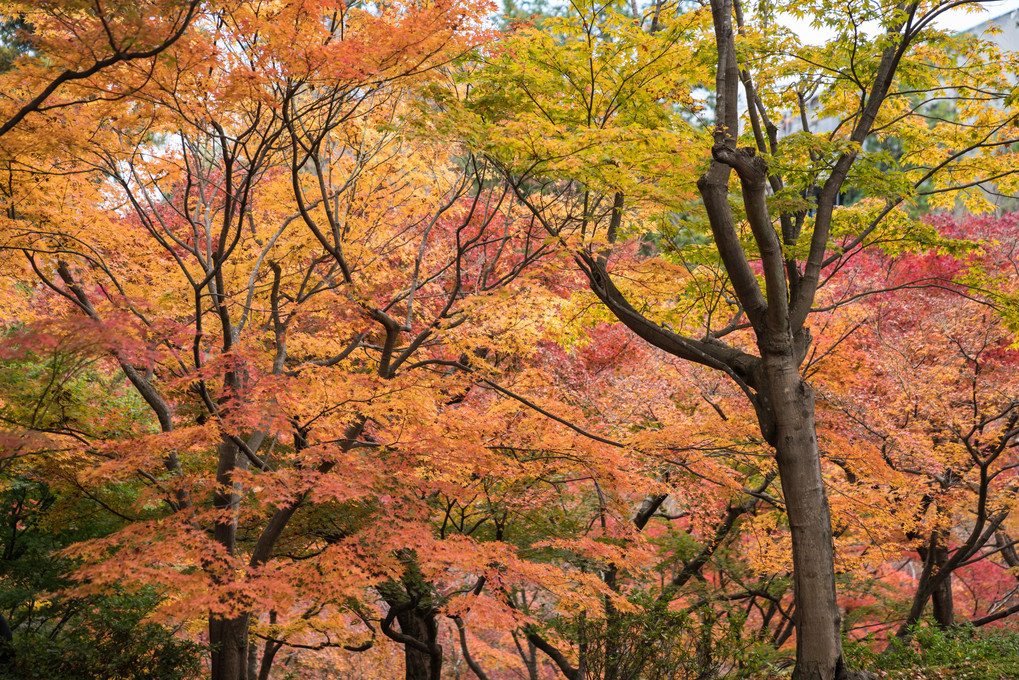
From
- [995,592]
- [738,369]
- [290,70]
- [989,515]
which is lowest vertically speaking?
[995,592]

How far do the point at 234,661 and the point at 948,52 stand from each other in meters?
9.35

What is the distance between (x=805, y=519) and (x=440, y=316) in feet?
11.7

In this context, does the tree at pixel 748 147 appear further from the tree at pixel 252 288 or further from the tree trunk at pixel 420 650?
the tree trunk at pixel 420 650

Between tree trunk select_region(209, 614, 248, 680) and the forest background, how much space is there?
3 centimetres

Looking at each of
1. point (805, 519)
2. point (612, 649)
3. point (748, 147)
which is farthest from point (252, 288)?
point (805, 519)

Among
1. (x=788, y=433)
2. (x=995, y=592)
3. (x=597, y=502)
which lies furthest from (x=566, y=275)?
(x=995, y=592)

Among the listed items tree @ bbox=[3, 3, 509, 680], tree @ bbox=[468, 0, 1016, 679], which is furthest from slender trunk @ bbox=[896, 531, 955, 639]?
tree @ bbox=[3, 3, 509, 680]

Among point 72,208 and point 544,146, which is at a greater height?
point 72,208

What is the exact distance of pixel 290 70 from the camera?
5.15 m

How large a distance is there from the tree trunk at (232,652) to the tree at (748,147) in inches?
192

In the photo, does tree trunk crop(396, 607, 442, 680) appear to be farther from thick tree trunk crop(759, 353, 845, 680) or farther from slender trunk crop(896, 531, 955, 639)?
slender trunk crop(896, 531, 955, 639)

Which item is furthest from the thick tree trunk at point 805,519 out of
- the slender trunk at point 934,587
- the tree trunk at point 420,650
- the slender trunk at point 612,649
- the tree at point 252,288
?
the tree trunk at point 420,650

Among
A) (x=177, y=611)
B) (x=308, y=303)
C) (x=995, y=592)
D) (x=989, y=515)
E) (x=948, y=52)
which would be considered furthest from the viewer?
(x=995, y=592)

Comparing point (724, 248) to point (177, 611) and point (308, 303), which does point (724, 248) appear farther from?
point (177, 611)
